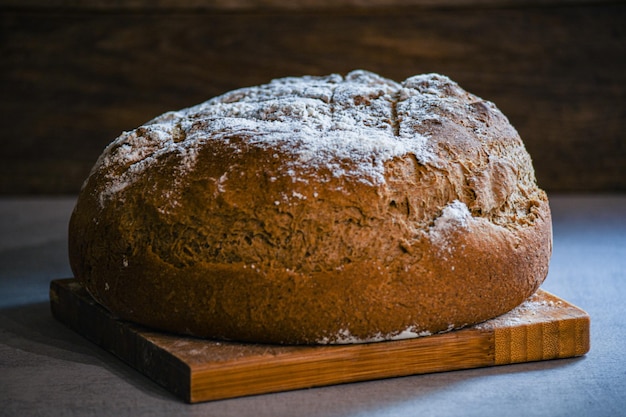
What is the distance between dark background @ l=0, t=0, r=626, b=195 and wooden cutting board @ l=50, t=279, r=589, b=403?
2.17m

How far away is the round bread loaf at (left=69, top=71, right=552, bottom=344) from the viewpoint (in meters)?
1.50

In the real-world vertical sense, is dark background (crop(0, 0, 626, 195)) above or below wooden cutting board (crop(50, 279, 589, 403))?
above

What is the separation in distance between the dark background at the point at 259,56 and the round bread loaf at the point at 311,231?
6.91 ft

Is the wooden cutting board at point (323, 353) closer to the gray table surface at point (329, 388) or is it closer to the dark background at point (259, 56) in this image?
the gray table surface at point (329, 388)

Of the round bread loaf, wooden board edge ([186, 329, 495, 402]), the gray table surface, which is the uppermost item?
the round bread loaf

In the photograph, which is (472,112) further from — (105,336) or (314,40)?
(314,40)

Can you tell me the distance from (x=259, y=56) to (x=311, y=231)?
7.82ft

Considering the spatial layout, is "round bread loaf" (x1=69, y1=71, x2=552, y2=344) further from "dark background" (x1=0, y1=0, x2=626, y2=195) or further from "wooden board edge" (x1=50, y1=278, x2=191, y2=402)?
"dark background" (x1=0, y1=0, x2=626, y2=195)

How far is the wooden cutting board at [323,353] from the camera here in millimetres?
1450

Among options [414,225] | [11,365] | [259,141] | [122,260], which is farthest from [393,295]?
[11,365]

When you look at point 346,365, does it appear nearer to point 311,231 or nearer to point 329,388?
point 329,388

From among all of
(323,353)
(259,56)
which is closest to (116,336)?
(323,353)

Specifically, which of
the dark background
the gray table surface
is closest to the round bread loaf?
the gray table surface

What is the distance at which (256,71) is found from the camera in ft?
12.4
